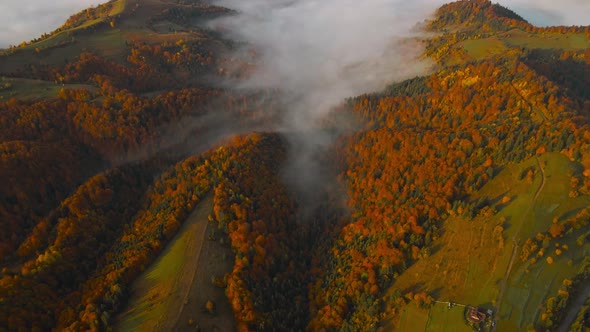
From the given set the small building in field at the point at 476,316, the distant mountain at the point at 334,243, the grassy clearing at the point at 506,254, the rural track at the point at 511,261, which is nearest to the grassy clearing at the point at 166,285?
the distant mountain at the point at 334,243

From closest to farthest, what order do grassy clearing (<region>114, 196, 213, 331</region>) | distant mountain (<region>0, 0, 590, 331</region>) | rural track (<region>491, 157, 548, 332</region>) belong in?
rural track (<region>491, 157, 548, 332</region>) → grassy clearing (<region>114, 196, 213, 331</region>) → distant mountain (<region>0, 0, 590, 331</region>)

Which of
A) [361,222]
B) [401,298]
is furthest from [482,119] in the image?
[401,298]

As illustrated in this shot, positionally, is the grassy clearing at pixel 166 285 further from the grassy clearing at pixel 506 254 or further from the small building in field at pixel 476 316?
the small building in field at pixel 476 316

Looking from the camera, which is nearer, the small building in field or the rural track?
the small building in field

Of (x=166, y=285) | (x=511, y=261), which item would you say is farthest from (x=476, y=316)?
(x=166, y=285)

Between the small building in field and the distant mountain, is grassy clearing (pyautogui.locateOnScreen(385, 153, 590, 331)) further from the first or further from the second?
the small building in field

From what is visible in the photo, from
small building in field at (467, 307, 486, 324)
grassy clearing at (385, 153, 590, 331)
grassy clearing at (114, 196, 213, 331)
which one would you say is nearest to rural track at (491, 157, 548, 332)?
grassy clearing at (385, 153, 590, 331)

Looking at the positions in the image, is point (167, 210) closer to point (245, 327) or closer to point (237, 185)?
point (237, 185)
